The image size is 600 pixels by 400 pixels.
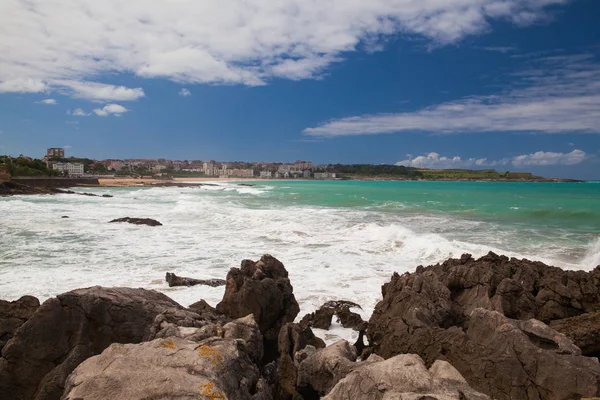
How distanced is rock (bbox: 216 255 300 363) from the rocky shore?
27mm

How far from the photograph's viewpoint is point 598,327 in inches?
253

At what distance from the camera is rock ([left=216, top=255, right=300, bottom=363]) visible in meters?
7.46

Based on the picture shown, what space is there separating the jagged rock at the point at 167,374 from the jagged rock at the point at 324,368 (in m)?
0.86

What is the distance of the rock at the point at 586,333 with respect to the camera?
6.34m

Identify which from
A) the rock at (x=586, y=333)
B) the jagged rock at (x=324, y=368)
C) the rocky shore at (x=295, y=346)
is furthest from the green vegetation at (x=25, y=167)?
the rock at (x=586, y=333)

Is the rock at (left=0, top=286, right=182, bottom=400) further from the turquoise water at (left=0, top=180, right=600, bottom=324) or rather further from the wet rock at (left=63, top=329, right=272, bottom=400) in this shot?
the turquoise water at (left=0, top=180, right=600, bottom=324)

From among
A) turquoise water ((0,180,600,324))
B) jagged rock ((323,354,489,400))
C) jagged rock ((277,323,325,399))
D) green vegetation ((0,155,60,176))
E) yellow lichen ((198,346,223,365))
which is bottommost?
turquoise water ((0,180,600,324))

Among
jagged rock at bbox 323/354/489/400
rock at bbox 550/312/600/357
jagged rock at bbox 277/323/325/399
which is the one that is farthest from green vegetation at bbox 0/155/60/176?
rock at bbox 550/312/600/357

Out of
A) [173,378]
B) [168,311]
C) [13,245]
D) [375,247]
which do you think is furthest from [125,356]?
[13,245]

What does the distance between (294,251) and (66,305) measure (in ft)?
39.7

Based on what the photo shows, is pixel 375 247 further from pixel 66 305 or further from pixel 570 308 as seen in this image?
pixel 66 305

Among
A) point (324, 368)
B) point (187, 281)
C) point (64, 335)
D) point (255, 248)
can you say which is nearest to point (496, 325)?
point (324, 368)

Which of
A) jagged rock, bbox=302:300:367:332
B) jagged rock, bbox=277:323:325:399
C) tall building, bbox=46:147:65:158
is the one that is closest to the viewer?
jagged rock, bbox=277:323:325:399

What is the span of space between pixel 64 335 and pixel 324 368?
11.5ft
